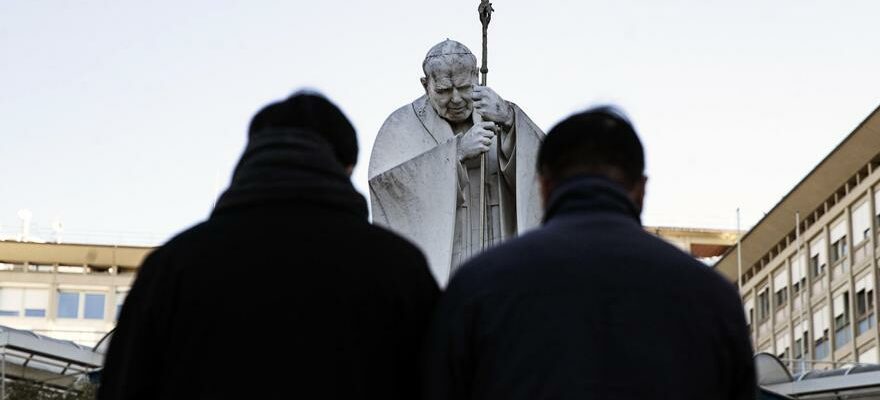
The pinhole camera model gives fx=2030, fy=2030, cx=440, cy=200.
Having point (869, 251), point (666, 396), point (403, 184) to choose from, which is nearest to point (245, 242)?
point (666, 396)

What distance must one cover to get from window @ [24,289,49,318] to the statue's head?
291ft

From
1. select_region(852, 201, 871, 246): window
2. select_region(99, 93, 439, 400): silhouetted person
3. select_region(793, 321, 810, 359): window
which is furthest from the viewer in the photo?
select_region(793, 321, 810, 359): window

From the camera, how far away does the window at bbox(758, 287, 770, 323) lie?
80375 millimetres

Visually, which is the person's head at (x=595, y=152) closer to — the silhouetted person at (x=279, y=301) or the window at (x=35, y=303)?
the silhouetted person at (x=279, y=301)

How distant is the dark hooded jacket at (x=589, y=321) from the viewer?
431cm

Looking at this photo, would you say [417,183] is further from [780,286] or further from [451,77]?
[780,286]

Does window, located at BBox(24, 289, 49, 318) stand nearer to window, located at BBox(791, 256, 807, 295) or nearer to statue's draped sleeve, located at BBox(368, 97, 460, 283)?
window, located at BBox(791, 256, 807, 295)

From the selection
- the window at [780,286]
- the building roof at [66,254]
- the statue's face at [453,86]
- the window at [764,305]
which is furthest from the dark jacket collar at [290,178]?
the building roof at [66,254]

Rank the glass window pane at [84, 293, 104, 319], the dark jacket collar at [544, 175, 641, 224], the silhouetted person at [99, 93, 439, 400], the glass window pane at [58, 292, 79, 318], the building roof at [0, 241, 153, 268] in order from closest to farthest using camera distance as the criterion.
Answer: the silhouetted person at [99, 93, 439, 400] < the dark jacket collar at [544, 175, 641, 224] < the building roof at [0, 241, 153, 268] < the glass window pane at [58, 292, 79, 318] < the glass window pane at [84, 293, 104, 319]

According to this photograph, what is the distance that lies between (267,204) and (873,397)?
103ft

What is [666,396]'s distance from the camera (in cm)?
430

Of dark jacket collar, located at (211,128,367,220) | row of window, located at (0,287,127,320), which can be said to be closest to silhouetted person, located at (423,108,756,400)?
dark jacket collar, located at (211,128,367,220)

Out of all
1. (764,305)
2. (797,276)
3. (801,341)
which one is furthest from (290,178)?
(764,305)

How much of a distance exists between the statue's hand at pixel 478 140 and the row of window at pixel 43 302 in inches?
3473
